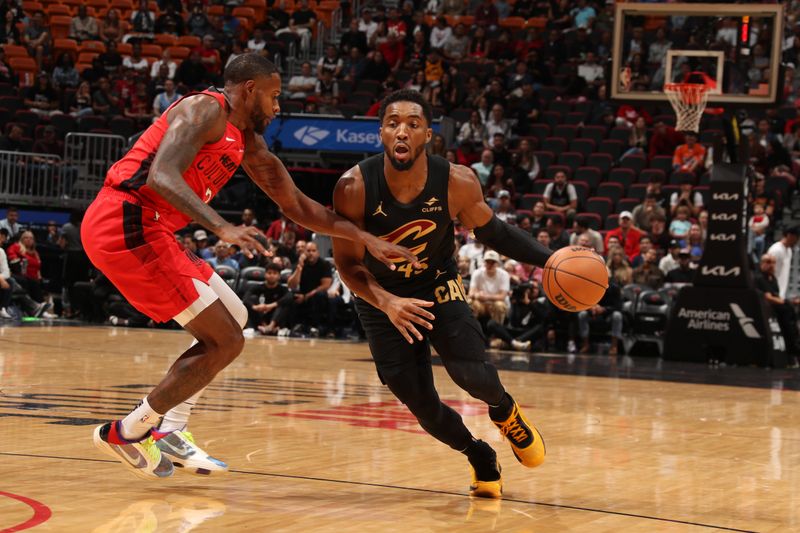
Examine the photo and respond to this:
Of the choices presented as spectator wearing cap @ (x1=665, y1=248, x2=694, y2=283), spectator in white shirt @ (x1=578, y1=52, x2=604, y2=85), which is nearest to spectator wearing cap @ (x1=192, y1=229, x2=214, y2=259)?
spectator wearing cap @ (x1=665, y1=248, x2=694, y2=283)

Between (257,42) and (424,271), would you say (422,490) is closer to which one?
(424,271)

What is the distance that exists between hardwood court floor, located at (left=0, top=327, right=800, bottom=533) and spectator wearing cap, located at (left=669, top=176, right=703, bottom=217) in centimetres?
574

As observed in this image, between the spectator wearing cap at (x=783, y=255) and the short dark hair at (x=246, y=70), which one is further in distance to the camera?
the spectator wearing cap at (x=783, y=255)

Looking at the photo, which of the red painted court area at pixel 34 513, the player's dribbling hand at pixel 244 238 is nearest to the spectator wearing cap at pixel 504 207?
the player's dribbling hand at pixel 244 238

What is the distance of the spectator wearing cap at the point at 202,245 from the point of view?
54.5 ft

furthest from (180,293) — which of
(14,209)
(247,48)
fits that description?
(247,48)

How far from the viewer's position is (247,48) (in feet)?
71.6

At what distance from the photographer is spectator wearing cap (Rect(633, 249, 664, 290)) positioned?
1446cm

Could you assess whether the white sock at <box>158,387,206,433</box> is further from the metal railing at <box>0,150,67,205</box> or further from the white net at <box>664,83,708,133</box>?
the metal railing at <box>0,150,67,205</box>

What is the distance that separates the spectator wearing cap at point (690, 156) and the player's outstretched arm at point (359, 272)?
1227 cm

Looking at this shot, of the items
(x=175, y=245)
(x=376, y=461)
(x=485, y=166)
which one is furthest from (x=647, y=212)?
(x=175, y=245)

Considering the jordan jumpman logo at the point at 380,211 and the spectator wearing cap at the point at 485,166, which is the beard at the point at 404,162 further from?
the spectator wearing cap at the point at 485,166

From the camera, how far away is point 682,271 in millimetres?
14586

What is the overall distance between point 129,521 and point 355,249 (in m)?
1.56
